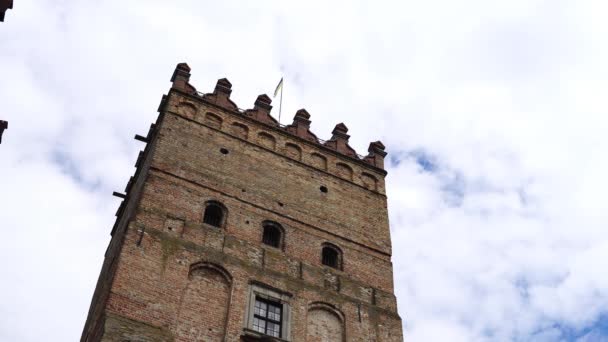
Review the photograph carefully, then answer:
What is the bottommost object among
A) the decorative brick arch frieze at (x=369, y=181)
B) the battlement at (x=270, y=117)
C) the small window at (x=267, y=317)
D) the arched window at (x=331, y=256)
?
the small window at (x=267, y=317)

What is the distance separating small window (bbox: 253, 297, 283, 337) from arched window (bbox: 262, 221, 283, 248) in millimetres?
2377

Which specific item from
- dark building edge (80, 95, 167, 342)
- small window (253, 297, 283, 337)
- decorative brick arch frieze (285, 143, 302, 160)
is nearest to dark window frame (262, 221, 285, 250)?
small window (253, 297, 283, 337)

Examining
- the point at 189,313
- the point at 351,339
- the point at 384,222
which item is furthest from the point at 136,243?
the point at 384,222

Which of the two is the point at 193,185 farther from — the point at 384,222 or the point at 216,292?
the point at 384,222

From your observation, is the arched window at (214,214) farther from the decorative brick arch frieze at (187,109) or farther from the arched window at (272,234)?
the decorative brick arch frieze at (187,109)

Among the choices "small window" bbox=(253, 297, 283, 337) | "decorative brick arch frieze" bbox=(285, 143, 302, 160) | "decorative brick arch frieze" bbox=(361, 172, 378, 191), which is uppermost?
"decorative brick arch frieze" bbox=(285, 143, 302, 160)

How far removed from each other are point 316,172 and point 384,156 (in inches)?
150

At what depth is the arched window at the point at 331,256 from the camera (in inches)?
794

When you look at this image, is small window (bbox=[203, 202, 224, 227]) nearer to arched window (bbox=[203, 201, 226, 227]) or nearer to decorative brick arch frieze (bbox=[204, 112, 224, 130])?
arched window (bbox=[203, 201, 226, 227])

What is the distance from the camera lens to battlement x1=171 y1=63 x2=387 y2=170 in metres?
24.3

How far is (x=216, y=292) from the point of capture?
17.2 m

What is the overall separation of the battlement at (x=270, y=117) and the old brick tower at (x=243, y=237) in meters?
0.06

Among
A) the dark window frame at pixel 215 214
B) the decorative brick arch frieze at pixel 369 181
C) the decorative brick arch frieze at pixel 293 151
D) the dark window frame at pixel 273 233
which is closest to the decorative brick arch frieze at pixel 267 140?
the decorative brick arch frieze at pixel 293 151

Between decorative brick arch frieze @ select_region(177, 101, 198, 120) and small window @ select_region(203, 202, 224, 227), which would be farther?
decorative brick arch frieze @ select_region(177, 101, 198, 120)
